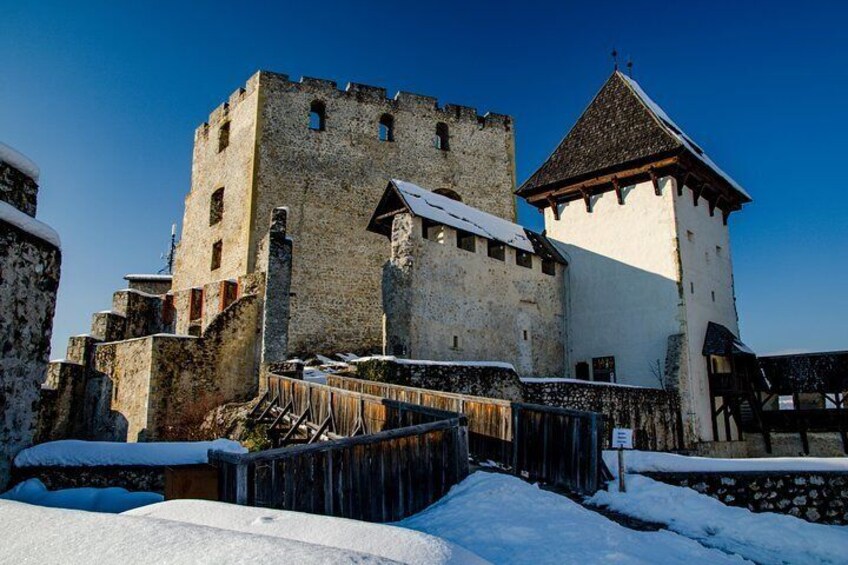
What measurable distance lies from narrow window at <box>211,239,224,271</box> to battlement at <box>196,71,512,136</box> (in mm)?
5403

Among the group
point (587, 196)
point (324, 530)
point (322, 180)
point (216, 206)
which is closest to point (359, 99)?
point (322, 180)

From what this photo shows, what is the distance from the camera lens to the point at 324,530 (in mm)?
3053

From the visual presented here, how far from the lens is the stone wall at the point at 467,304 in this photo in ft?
54.0

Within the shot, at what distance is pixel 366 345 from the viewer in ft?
75.1

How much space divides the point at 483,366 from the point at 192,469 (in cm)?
1049

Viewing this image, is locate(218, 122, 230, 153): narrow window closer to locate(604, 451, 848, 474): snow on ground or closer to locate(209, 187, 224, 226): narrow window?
locate(209, 187, 224, 226): narrow window

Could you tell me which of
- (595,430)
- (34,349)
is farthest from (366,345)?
(34,349)

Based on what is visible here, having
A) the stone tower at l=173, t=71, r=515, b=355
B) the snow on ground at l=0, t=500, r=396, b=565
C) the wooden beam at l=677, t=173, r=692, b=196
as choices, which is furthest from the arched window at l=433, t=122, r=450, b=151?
the snow on ground at l=0, t=500, r=396, b=565

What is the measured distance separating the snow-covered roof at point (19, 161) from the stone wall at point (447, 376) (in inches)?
324

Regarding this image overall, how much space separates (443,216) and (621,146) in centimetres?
794

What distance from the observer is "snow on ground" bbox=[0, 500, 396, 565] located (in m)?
2.05

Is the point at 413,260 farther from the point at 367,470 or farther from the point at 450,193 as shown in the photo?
the point at 367,470

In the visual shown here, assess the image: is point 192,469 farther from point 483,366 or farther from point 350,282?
point 350,282

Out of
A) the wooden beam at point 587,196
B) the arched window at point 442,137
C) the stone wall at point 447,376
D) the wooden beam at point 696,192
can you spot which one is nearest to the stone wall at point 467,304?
the stone wall at point 447,376
